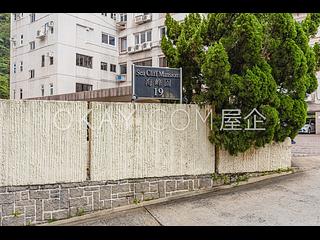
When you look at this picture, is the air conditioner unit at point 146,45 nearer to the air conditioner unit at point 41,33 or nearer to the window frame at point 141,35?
the window frame at point 141,35

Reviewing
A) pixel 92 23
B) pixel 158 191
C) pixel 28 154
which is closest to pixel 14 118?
pixel 28 154

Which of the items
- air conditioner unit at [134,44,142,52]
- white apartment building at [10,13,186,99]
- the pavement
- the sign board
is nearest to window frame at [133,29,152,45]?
white apartment building at [10,13,186,99]

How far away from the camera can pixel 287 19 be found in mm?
5727

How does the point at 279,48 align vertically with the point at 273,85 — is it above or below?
above

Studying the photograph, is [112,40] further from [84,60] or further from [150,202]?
[150,202]

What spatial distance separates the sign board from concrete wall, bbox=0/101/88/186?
112 cm

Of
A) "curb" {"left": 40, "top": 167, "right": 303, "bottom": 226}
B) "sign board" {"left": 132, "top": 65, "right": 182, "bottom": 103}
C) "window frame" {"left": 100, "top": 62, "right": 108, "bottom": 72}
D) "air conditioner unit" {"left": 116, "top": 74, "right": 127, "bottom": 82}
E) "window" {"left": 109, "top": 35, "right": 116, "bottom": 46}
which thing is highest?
"window" {"left": 109, "top": 35, "right": 116, "bottom": 46}

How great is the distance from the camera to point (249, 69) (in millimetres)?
5492

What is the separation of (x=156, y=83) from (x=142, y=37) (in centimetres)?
1840

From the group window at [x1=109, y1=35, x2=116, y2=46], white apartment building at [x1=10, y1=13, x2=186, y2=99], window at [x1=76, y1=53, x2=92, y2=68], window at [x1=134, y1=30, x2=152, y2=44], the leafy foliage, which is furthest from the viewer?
the leafy foliage

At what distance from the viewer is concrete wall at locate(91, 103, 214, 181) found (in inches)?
200

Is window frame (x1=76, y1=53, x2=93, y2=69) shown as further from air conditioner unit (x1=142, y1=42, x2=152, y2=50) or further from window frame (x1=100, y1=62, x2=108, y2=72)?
air conditioner unit (x1=142, y1=42, x2=152, y2=50)
